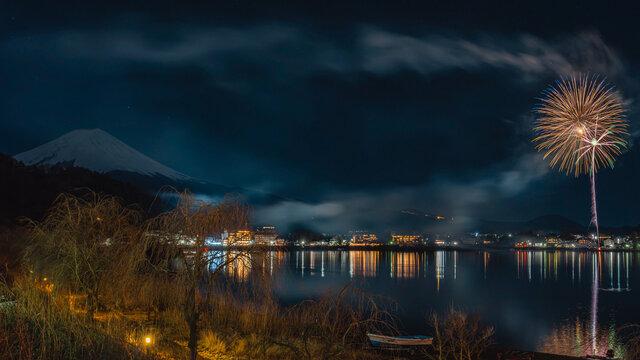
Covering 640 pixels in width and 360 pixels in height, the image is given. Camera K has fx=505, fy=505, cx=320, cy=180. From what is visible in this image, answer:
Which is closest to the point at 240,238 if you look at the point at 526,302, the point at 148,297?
the point at 148,297

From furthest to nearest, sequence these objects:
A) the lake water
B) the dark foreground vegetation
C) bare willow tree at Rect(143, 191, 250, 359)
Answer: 1. the lake water
2. bare willow tree at Rect(143, 191, 250, 359)
3. the dark foreground vegetation

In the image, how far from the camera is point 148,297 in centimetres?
1545

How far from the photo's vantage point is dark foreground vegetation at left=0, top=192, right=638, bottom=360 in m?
7.65

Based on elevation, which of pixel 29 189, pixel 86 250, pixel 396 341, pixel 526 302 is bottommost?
pixel 526 302

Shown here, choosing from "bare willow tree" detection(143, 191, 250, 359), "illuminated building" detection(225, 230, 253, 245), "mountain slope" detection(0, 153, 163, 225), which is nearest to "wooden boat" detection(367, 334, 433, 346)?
"illuminated building" detection(225, 230, 253, 245)

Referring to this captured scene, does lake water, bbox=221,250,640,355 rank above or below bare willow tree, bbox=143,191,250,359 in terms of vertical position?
below

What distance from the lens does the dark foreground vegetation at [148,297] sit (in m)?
7.65

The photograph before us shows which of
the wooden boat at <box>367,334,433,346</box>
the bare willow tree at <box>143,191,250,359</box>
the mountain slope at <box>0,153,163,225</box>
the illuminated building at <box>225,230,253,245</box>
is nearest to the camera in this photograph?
the bare willow tree at <box>143,191,250,359</box>

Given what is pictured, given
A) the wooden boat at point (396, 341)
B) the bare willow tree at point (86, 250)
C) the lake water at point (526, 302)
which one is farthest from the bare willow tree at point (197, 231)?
the wooden boat at point (396, 341)

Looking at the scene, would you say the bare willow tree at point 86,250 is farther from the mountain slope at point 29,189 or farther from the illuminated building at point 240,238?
the mountain slope at point 29,189

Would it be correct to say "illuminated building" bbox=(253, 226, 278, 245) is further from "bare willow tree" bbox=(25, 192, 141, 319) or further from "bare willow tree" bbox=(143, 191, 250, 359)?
"bare willow tree" bbox=(25, 192, 141, 319)

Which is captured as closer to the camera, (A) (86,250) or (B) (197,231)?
(B) (197,231)

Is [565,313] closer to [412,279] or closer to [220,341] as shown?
[412,279]

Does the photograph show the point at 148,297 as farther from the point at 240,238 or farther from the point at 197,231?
the point at 197,231
